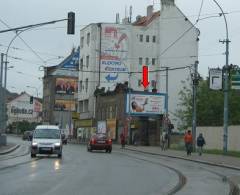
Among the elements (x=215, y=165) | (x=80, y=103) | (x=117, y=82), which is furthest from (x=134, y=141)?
(x=215, y=165)

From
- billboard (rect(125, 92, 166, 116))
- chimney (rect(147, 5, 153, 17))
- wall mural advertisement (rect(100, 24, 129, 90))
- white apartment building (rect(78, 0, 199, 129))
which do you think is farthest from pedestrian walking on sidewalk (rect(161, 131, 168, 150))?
chimney (rect(147, 5, 153, 17))

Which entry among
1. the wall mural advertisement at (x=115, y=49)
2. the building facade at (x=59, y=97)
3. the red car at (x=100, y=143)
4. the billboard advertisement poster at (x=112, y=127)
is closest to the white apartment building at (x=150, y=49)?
the wall mural advertisement at (x=115, y=49)

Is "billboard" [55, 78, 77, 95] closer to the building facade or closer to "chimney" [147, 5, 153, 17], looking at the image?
the building facade

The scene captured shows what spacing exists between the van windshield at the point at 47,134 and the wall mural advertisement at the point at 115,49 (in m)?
56.8

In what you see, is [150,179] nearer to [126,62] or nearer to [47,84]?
[126,62]

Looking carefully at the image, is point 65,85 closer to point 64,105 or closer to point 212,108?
point 64,105

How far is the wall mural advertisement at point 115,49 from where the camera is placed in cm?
9675

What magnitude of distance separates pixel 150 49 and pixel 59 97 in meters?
46.6

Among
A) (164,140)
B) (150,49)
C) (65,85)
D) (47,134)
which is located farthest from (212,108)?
(65,85)

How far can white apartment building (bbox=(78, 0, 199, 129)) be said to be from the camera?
96.3 meters

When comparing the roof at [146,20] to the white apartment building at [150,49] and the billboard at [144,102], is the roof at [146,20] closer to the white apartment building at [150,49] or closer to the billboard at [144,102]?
the white apartment building at [150,49]

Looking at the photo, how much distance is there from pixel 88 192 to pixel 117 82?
267 ft

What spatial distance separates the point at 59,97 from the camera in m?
141

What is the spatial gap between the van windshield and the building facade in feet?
247
